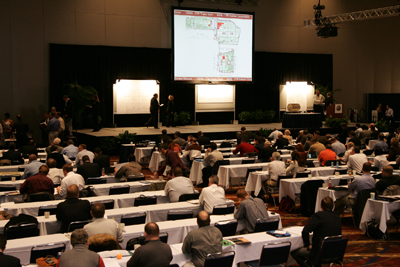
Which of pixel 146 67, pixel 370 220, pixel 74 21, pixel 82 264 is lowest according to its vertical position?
pixel 370 220

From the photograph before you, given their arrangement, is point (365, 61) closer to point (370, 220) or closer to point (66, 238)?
point (370, 220)

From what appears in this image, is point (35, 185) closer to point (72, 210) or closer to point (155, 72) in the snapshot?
point (72, 210)

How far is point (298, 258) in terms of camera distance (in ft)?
17.7

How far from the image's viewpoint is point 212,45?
20422mm

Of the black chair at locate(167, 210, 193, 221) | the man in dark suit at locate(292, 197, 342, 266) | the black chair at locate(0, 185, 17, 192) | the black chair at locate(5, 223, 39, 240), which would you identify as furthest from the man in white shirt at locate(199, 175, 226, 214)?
the black chair at locate(0, 185, 17, 192)

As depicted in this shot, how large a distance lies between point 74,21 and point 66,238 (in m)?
15.9

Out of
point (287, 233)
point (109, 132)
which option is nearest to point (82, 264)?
point (287, 233)

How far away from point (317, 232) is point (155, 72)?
53.6 ft

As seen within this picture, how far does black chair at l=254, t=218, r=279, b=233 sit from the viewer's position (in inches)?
230

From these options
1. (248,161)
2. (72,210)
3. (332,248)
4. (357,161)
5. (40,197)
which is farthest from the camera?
(248,161)

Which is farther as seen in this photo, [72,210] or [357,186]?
[357,186]

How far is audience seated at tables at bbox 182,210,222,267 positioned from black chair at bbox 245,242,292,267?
1.63 feet

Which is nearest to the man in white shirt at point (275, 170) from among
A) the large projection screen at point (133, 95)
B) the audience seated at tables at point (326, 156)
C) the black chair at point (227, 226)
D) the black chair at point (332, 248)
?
the audience seated at tables at point (326, 156)

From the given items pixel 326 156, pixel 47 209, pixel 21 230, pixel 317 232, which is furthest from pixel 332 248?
pixel 326 156
